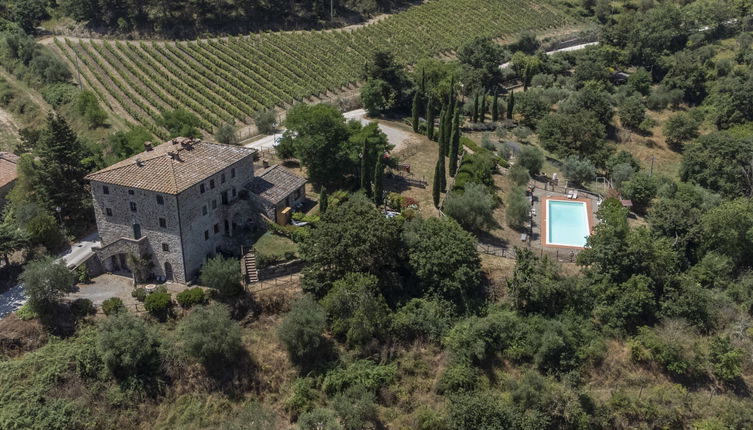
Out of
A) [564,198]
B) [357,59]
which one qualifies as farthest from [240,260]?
[357,59]

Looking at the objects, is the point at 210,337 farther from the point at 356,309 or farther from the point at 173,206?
the point at 173,206

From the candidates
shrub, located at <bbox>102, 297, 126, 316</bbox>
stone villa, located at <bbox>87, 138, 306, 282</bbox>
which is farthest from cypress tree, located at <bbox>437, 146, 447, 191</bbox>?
shrub, located at <bbox>102, 297, 126, 316</bbox>

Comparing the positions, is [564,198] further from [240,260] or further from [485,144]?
[240,260]

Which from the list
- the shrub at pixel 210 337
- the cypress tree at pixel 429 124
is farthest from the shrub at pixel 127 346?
the cypress tree at pixel 429 124

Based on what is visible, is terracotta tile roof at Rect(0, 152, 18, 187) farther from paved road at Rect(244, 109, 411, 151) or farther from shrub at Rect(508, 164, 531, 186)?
shrub at Rect(508, 164, 531, 186)

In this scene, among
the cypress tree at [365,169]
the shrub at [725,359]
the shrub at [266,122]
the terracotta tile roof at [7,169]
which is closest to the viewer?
the shrub at [725,359]

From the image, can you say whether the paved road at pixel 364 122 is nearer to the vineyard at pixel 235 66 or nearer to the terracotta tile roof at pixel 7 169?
the vineyard at pixel 235 66
